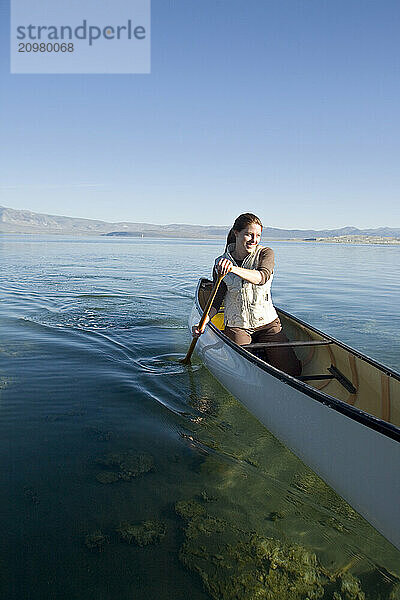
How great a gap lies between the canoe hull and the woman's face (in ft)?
4.37

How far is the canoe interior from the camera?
4.20 meters

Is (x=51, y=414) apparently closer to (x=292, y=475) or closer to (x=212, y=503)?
(x=212, y=503)

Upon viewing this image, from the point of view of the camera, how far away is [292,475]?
4113 millimetres

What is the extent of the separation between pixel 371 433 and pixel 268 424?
67.8 inches

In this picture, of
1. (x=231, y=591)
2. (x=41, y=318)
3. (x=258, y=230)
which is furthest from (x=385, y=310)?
(x=231, y=591)

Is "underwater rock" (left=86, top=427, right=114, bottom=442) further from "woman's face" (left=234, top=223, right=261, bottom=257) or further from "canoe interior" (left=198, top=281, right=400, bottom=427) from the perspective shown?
"woman's face" (left=234, top=223, right=261, bottom=257)

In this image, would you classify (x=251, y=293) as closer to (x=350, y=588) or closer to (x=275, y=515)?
(x=275, y=515)

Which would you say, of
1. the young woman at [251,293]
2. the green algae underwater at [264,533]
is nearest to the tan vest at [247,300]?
the young woman at [251,293]

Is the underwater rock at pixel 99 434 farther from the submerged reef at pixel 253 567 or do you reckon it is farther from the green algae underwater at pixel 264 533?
the submerged reef at pixel 253 567

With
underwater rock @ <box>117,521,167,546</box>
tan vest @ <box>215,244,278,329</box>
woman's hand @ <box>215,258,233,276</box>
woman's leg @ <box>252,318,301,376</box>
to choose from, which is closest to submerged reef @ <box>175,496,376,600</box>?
underwater rock @ <box>117,521,167,546</box>

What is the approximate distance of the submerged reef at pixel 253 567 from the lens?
9.17 feet

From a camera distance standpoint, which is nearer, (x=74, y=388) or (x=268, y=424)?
(x=268, y=424)

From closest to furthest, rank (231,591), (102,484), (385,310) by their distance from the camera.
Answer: (231,591)
(102,484)
(385,310)

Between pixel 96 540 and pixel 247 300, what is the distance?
3321mm
